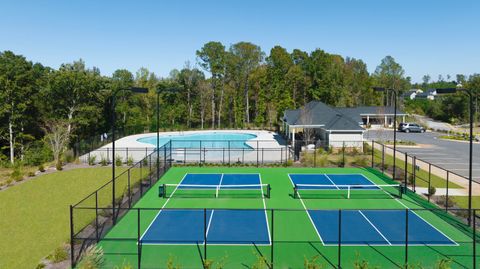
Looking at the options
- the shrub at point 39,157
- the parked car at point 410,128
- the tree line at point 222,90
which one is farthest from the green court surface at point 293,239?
the parked car at point 410,128

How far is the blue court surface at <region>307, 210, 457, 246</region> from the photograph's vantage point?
1562 centimetres

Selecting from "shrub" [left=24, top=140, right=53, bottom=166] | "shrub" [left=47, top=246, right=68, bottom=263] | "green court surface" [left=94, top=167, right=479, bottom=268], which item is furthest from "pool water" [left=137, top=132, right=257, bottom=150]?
"shrub" [left=47, top=246, right=68, bottom=263]

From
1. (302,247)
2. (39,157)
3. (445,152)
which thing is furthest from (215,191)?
(445,152)

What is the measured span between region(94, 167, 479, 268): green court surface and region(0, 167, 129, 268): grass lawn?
230 centimetres

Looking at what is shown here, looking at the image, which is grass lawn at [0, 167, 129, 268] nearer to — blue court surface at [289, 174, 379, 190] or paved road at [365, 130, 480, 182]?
blue court surface at [289, 174, 379, 190]

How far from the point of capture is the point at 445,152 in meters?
40.8

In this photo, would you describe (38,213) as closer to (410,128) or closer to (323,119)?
(323,119)

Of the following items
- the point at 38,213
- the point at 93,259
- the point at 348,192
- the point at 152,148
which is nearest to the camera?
the point at 93,259

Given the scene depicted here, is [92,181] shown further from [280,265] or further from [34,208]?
[280,265]

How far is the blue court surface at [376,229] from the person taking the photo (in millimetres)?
15617

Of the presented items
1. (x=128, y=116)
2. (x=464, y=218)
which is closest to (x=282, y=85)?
(x=128, y=116)

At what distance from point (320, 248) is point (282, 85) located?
2176 inches

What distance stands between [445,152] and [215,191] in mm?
27250

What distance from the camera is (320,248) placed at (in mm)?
14789
